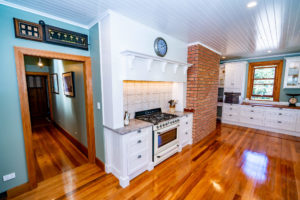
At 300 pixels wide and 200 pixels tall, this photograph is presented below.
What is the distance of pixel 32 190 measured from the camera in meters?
1.94

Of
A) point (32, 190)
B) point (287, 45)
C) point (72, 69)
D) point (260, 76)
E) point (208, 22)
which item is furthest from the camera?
point (260, 76)

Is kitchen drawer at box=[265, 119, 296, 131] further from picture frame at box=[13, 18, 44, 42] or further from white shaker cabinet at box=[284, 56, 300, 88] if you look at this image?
picture frame at box=[13, 18, 44, 42]

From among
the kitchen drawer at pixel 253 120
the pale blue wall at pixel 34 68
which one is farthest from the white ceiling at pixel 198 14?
the pale blue wall at pixel 34 68

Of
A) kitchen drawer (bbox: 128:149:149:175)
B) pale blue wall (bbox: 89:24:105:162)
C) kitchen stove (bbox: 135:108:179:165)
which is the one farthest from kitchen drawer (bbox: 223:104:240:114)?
pale blue wall (bbox: 89:24:105:162)

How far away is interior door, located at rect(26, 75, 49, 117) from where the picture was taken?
5762 mm

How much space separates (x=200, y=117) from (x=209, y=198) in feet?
6.70

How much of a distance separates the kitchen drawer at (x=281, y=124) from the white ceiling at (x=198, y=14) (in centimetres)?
278

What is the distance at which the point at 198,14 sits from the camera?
1966mm

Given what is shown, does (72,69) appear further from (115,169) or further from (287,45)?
(287,45)

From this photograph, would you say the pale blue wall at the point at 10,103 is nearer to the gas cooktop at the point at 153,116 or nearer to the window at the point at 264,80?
the gas cooktop at the point at 153,116

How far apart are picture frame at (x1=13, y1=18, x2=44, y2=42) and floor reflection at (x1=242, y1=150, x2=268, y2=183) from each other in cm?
404

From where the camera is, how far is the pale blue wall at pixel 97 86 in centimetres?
220

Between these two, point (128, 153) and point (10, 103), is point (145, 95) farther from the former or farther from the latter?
point (10, 103)

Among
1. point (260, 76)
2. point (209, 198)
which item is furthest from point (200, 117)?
point (260, 76)
